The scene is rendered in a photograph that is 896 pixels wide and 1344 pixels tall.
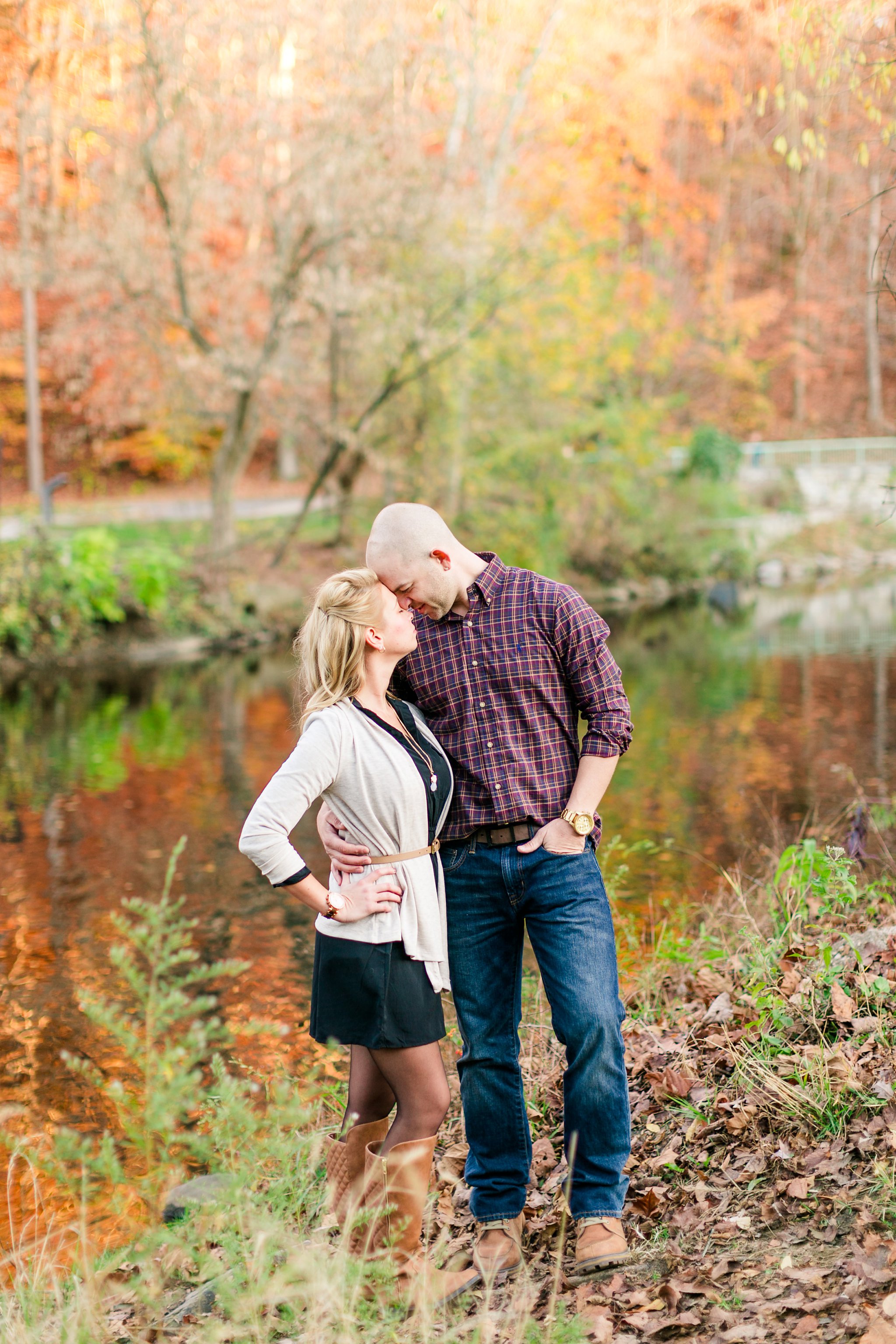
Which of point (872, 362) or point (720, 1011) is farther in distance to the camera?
point (872, 362)

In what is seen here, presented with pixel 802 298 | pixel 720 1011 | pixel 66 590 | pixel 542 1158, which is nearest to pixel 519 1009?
pixel 542 1158

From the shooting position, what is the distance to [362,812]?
3090 millimetres

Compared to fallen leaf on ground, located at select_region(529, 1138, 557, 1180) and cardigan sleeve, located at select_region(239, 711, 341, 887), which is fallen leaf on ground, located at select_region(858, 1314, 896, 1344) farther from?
cardigan sleeve, located at select_region(239, 711, 341, 887)

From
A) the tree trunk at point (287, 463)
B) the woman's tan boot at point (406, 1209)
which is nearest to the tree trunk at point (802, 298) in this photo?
the tree trunk at point (287, 463)

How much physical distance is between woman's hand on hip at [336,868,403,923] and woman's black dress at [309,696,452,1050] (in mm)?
77

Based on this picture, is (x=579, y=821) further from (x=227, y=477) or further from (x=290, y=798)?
(x=227, y=477)

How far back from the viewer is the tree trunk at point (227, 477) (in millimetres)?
19891

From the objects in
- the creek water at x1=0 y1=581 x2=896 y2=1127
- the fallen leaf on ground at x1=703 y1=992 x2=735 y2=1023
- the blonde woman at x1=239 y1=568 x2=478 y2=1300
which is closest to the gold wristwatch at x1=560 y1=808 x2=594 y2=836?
the blonde woman at x1=239 y1=568 x2=478 y2=1300

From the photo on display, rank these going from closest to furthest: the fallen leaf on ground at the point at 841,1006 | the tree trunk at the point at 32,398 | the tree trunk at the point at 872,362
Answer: the fallen leaf on ground at the point at 841,1006
the tree trunk at the point at 32,398
the tree trunk at the point at 872,362

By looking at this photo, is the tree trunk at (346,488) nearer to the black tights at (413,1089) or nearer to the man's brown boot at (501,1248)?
the man's brown boot at (501,1248)

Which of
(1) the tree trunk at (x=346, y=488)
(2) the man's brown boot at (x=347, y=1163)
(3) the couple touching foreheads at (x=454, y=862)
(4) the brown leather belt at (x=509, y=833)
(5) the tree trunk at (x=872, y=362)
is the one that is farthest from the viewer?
(5) the tree trunk at (x=872, y=362)

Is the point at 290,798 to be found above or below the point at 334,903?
above

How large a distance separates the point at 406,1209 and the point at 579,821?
1.07m

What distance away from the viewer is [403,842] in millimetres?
3109
